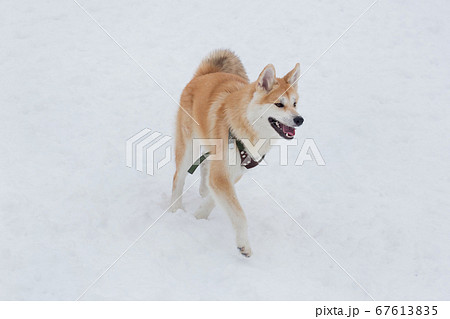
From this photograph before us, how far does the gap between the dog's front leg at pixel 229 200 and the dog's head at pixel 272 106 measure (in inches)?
22.8

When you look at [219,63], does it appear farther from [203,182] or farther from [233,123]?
[203,182]

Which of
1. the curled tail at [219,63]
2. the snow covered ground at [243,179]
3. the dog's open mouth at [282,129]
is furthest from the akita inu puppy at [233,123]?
the snow covered ground at [243,179]

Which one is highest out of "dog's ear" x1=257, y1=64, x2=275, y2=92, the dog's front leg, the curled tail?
"dog's ear" x1=257, y1=64, x2=275, y2=92

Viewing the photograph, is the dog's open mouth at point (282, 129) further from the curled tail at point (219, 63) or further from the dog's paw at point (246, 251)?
the curled tail at point (219, 63)

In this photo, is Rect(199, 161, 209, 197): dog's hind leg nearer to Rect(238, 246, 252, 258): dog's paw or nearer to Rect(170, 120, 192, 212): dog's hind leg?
Rect(170, 120, 192, 212): dog's hind leg

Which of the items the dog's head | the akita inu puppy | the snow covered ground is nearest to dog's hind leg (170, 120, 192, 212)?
the akita inu puppy

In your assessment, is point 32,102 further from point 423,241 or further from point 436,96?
point 436,96

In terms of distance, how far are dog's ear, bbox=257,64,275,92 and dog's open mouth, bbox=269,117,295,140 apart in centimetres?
31

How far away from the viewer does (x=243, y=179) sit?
245 inches

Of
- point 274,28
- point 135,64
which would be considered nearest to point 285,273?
point 135,64

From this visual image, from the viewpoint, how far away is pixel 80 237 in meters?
4.60

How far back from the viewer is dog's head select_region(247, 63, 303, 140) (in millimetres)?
4512

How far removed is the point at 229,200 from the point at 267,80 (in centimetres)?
124
